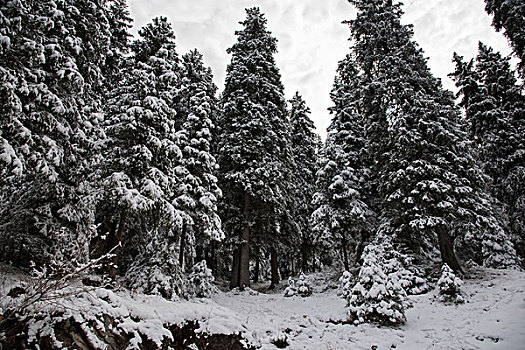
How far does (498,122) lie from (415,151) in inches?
358

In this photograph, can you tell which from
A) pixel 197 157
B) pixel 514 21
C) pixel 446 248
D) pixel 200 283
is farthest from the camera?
pixel 197 157

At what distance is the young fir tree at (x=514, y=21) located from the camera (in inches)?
498

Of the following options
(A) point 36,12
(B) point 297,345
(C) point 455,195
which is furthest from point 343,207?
(A) point 36,12

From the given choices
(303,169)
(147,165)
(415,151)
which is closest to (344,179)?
(415,151)

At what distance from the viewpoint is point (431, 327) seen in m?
9.04

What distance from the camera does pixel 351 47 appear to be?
2103 cm

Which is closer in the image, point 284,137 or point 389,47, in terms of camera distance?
point 389,47

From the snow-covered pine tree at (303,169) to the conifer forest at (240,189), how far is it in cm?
31

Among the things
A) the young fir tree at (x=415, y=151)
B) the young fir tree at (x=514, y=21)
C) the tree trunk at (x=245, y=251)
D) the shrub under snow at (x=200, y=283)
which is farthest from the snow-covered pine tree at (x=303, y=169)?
the young fir tree at (x=514, y=21)

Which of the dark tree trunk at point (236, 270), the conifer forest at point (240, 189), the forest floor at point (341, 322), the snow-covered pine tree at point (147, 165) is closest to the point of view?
the forest floor at point (341, 322)

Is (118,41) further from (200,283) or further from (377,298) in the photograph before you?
(377,298)

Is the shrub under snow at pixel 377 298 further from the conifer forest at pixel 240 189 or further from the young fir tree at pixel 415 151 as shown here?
the young fir tree at pixel 415 151

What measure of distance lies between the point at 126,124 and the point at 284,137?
1194 centimetres

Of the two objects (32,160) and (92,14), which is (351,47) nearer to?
(92,14)
